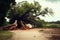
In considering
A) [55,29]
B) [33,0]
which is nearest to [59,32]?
[55,29]

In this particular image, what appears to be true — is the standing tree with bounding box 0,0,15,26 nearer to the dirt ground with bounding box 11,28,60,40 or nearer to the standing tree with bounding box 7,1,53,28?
A: the standing tree with bounding box 7,1,53,28

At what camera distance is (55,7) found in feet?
8.20

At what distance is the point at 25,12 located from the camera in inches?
100.0

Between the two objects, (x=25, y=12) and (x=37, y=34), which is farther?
(x=25, y=12)

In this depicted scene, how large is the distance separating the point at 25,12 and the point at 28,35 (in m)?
0.36

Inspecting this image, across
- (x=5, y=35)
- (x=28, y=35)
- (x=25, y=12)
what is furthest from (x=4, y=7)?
(x=28, y=35)

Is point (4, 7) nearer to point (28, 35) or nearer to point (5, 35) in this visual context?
point (5, 35)

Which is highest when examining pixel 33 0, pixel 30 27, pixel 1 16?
pixel 33 0

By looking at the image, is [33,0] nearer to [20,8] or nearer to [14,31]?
[20,8]

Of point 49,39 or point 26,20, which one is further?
point 26,20

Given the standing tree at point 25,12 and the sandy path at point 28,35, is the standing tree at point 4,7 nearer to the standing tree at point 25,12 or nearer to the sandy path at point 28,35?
the standing tree at point 25,12

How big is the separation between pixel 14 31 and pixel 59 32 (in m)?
0.63

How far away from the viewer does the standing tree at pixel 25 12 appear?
2.51 m

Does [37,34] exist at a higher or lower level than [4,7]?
lower
